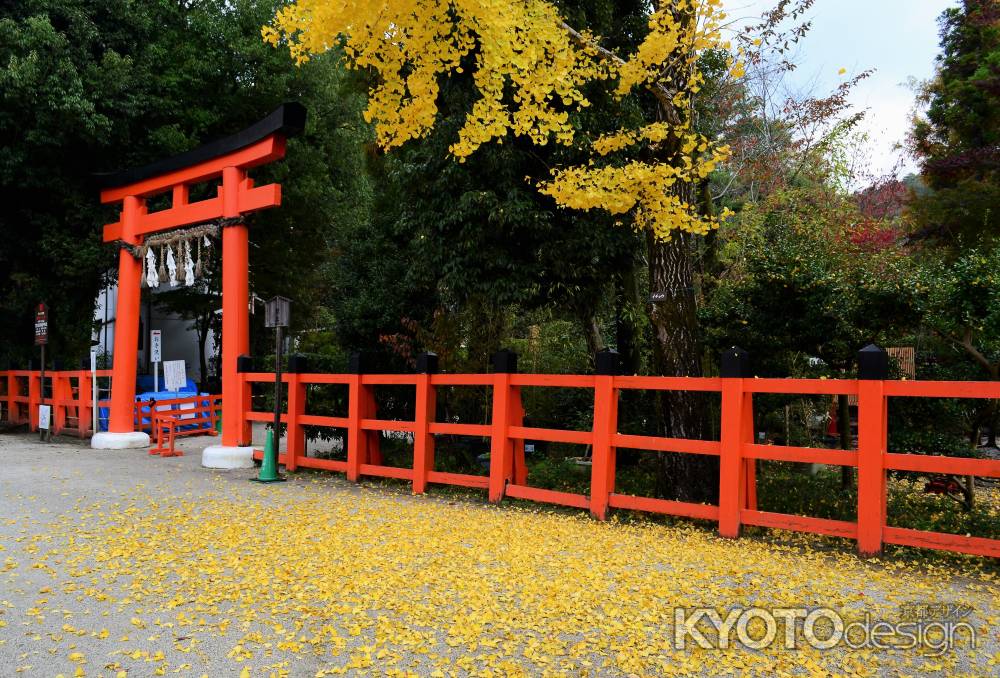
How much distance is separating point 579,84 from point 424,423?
3.84 meters

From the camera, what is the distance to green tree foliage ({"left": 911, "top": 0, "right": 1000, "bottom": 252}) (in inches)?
594

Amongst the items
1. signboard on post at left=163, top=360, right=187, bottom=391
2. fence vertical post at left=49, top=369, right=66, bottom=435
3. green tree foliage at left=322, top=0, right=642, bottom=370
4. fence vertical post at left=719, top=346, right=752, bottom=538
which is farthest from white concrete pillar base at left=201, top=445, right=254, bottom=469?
fence vertical post at left=719, top=346, right=752, bottom=538

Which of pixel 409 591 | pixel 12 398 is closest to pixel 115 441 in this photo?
pixel 12 398

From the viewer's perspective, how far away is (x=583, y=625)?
3865 mm

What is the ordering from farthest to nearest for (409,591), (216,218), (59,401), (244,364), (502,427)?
(59,401)
(216,218)
(244,364)
(502,427)
(409,591)

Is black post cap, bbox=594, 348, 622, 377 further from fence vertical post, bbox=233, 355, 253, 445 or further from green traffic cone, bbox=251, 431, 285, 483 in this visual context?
fence vertical post, bbox=233, 355, 253, 445

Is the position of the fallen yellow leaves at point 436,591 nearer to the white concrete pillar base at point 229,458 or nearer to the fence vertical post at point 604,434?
the fence vertical post at point 604,434

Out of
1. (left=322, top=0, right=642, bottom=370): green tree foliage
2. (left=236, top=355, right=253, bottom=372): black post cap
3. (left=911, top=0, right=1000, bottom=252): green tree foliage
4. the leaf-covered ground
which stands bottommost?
the leaf-covered ground

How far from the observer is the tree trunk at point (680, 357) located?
6.99 metres

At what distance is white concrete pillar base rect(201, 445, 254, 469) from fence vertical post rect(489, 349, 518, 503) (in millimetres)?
4300

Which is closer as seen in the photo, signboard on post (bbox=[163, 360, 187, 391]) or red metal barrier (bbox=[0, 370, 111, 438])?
red metal barrier (bbox=[0, 370, 111, 438])

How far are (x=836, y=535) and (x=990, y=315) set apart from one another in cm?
254

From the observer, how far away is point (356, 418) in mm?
8695

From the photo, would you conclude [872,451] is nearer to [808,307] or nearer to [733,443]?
[733,443]
